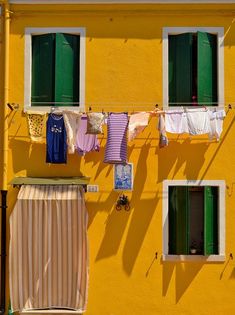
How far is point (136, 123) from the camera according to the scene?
12.2 metres

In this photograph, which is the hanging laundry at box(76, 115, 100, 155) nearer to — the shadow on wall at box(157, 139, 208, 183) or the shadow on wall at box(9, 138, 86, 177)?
the shadow on wall at box(9, 138, 86, 177)

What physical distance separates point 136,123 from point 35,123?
2463 mm

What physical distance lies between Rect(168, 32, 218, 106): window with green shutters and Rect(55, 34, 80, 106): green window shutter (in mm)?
2366

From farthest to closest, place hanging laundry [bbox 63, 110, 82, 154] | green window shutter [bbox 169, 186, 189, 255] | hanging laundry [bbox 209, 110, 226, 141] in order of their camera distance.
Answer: green window shutter [bbox 169, 186, 189, 255] → hanging laundry [bbox 63, 110, 82, 154] → hanging laundry [bbox 209, 110, 226, 141]

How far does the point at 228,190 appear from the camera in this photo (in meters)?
12.6

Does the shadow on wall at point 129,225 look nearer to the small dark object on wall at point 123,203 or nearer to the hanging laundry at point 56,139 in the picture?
the small dark object on wall at point 123,203

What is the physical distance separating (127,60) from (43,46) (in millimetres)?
2159

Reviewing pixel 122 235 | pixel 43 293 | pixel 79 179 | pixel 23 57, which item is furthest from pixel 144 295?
pixel 23 57


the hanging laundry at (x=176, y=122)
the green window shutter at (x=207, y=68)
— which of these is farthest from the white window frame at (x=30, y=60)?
the green window shutter at (x=207, y=68)

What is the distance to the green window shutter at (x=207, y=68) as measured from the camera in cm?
1285

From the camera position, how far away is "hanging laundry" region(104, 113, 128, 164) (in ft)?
39.6

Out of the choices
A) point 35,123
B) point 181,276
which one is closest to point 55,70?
point 35,123

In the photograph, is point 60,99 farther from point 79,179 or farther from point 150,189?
point 150,189

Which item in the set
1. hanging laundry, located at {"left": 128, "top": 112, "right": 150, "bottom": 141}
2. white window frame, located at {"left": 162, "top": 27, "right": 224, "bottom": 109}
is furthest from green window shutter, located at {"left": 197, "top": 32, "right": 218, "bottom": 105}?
hanging laundry, located at {"left": 128, "top": 112, "right": 150, "bottom": 141}
